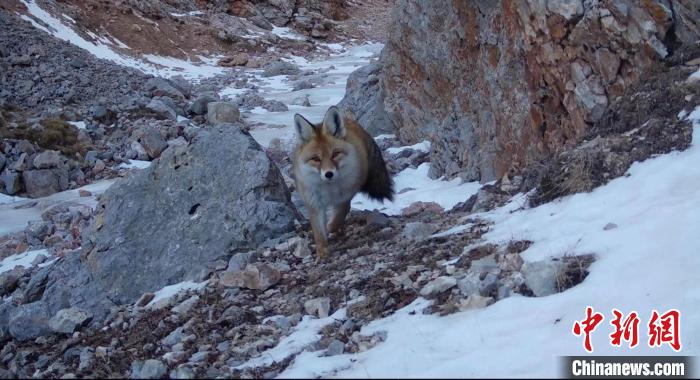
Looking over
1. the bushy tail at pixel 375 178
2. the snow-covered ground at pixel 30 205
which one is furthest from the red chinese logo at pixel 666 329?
the snow-covered ground at pixel 30 205

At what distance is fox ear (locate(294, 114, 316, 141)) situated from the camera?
7961mm

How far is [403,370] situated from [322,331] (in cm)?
149

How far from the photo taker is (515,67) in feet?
32.8

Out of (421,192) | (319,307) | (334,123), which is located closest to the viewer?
(319,307)

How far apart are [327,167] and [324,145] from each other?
0.37 m

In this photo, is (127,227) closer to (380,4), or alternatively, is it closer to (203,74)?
(203,74)

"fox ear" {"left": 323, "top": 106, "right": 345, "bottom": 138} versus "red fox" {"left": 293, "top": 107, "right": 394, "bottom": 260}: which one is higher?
"fox ear" {"left": 323, "top": 106, "right": 345, "bottom": 138}

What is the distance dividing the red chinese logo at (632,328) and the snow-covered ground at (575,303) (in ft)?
0.13

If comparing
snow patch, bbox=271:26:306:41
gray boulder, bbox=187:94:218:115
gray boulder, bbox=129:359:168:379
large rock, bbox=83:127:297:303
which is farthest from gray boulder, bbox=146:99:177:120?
snow patch, bbox=271:26:306:41

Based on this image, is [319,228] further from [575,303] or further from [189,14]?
[189,14]

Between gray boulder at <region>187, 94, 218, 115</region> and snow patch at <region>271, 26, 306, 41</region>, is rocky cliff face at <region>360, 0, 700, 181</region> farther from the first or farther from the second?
snow patch at <region>271, 26, 306, 41</region>

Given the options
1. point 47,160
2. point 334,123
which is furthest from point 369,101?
point 334,123

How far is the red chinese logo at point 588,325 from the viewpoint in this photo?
14.0 ft

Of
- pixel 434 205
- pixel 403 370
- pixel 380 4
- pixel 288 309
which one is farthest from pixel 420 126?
pixel 380 4
